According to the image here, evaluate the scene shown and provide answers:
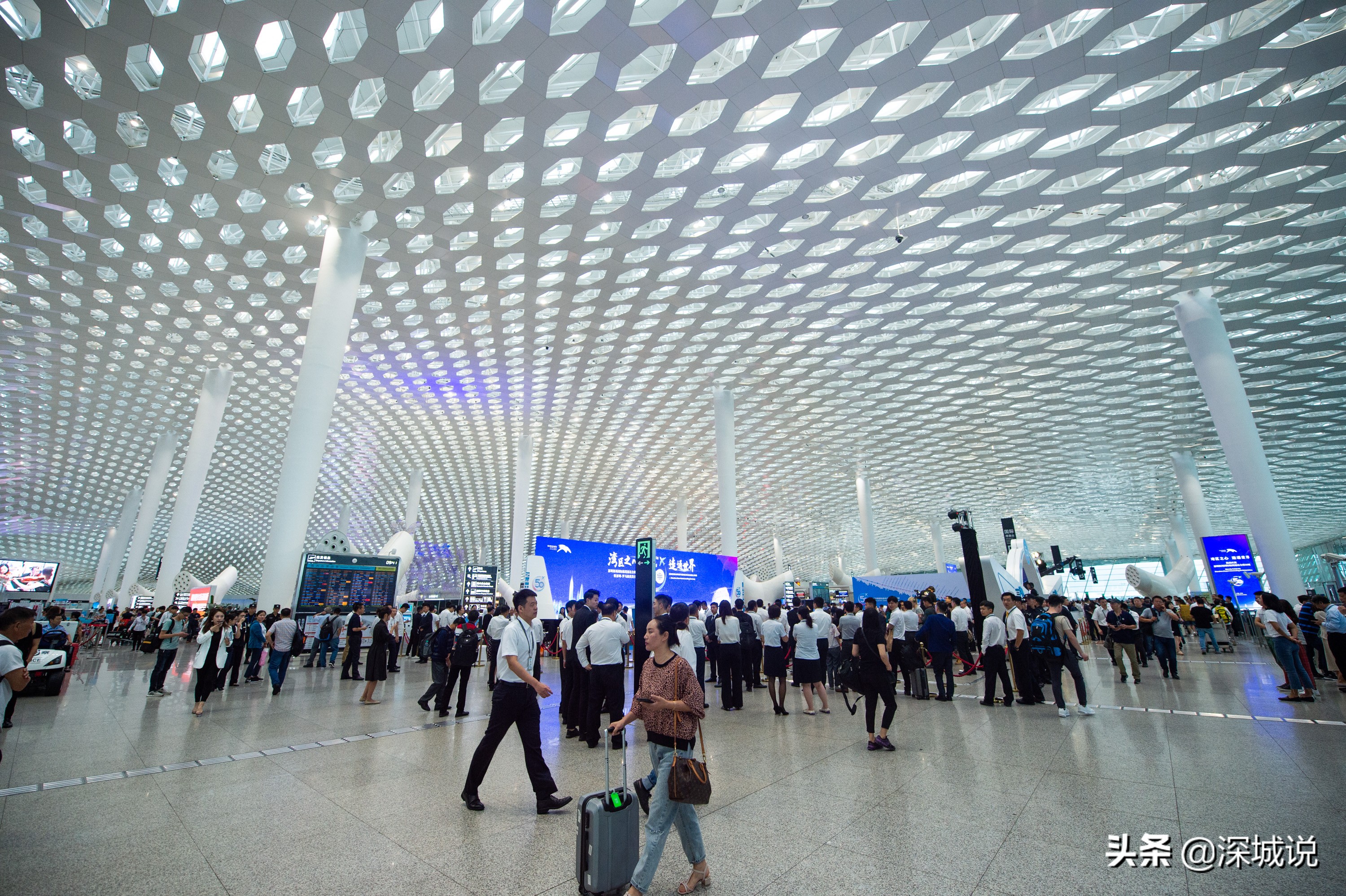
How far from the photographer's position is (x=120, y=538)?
45.7 m

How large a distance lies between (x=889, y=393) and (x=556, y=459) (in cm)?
2476

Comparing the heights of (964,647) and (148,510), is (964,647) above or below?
below

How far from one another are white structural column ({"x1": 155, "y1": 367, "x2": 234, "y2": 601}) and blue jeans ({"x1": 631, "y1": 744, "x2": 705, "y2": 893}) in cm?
2846

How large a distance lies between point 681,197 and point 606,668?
41.8ft

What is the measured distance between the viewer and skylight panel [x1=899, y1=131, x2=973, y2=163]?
13.0m

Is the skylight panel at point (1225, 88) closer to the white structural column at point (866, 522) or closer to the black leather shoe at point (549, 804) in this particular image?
the black leather shoe at point (549, 804)

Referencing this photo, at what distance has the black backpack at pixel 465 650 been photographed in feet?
28.0

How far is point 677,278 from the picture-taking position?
1891 centimetres

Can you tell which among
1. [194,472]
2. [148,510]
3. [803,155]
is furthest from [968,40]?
[148,510]

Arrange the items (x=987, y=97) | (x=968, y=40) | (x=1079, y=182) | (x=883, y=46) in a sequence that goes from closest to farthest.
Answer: (x=968, y=40), (x=883, y=46), (x=987, y=97), (x=1079, y=182)

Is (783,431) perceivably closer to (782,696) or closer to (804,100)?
(804,100)

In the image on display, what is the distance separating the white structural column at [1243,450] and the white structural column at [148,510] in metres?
47.1

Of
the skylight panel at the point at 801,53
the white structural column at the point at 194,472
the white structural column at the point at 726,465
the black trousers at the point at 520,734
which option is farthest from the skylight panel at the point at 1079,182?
the white structural column at the point at 194,472

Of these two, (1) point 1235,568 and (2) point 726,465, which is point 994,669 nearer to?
(2) point 726,465
